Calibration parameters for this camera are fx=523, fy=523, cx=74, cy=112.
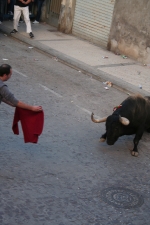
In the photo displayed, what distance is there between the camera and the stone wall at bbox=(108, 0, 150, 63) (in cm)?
1591

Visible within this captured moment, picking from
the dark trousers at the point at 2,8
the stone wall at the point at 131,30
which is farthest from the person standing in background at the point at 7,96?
the dark trousers at the point at 2,8

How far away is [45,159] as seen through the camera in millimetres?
8977

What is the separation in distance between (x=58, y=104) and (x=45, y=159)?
113 inches

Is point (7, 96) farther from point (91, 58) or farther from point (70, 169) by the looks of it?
point (91, 58)

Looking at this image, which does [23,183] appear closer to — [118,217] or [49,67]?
[118,217]

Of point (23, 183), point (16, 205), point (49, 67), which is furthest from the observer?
point (49, 67)

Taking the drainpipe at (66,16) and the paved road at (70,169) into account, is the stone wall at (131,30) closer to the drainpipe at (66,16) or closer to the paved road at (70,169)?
the drainpipe at (66,16)

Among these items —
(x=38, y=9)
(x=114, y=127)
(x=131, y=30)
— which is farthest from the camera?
(x=38, y=9)

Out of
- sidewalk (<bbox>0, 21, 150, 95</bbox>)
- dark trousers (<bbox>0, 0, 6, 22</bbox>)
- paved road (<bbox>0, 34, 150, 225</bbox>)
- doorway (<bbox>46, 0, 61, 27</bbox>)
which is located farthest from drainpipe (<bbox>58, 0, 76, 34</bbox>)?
paved road (<bbox>0, 34, 150, 225</bbox>)

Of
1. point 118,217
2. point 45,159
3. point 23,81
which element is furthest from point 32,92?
point 118,217

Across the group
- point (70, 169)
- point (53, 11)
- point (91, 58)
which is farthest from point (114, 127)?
point (53, 11)

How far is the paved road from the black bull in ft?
1.13

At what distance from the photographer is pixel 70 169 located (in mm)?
8719

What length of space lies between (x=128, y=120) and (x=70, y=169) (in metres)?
1.38
